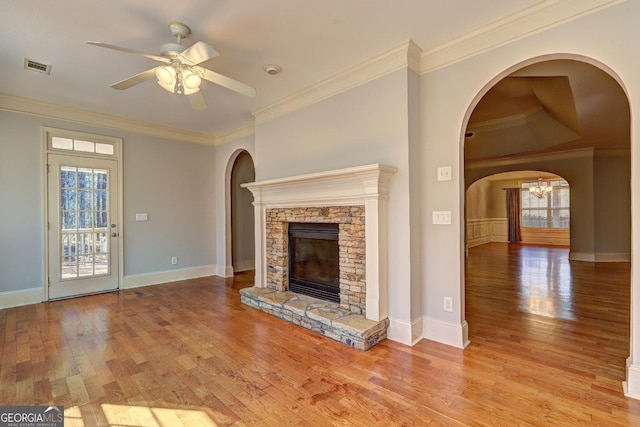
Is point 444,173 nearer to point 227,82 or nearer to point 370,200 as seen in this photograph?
point 370,200

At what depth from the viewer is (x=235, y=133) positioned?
5.43m

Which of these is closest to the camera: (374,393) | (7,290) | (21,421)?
(21,421)

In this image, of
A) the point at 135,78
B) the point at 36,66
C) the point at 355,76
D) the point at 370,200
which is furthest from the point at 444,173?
the point at 36,66

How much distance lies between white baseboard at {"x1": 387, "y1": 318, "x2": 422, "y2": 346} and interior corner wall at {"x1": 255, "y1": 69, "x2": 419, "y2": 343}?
1 cm

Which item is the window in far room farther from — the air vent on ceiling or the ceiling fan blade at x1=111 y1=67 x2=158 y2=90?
the air vent on ceiling

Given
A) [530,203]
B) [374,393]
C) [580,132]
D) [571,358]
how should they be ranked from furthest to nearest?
1. [530,203]
2. [580,132]
3. [571,358]
4. [374,393]

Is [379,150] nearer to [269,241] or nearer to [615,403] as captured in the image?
[269,241]

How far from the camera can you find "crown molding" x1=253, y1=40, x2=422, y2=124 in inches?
109

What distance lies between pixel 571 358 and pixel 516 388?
0.80 meters

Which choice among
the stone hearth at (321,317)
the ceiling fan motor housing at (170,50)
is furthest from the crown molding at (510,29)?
the stone hearth at (321,317)

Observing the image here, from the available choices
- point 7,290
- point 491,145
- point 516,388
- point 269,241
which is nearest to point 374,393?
point 516,388

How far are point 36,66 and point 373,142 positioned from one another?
3537 mm

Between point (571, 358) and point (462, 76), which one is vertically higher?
point (462, 76)

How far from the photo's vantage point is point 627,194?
6.96 meters
